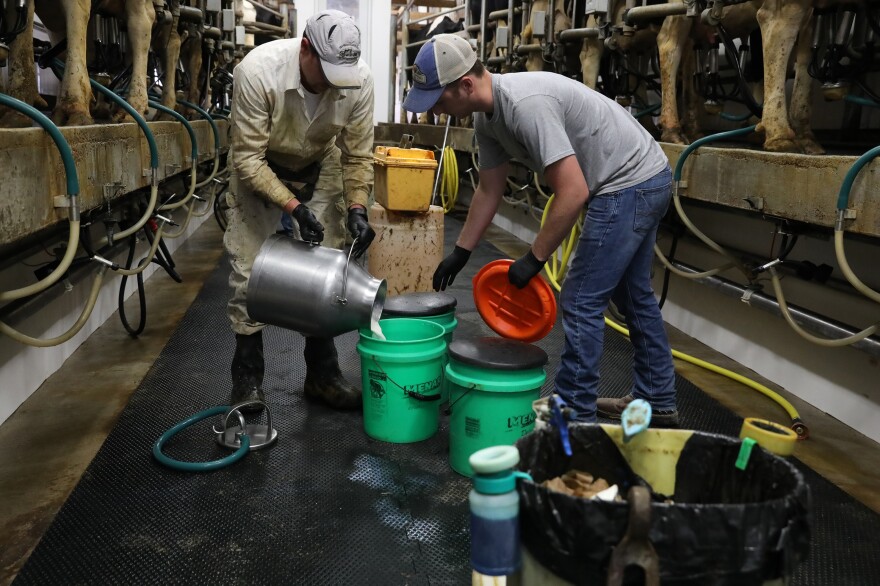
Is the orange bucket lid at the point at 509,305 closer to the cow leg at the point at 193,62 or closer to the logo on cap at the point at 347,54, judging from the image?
the logo on cap at the point at 347,54

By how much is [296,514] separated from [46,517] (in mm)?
721

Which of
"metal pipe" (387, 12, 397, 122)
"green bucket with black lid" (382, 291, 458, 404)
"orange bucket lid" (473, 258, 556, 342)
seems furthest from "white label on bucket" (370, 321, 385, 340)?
"metal pipe" (387, 12, 397, 122)

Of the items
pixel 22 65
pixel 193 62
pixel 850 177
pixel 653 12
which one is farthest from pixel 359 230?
pixel 193 62

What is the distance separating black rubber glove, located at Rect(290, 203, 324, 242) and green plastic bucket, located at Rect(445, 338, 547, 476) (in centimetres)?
61

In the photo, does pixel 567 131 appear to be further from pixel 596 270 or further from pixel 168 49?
pixel 168 49

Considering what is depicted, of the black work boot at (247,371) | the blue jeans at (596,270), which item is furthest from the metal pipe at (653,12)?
the black work boot at (247,371)

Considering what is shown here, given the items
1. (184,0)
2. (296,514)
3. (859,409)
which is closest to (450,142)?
(184,0)

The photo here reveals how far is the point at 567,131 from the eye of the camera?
220 centimetres

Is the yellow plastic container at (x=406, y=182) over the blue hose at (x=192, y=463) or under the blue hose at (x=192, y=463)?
over

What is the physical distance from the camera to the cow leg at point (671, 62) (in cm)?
359

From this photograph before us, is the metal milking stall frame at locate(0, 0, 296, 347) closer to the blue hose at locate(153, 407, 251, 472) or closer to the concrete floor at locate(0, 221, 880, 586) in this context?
the concrete floor at locate(0, 221, 880, 586)

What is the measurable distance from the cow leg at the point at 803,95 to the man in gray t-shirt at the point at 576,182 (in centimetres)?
→ 83

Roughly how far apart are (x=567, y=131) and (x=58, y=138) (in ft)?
4.82

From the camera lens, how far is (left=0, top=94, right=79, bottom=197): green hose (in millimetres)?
1784
